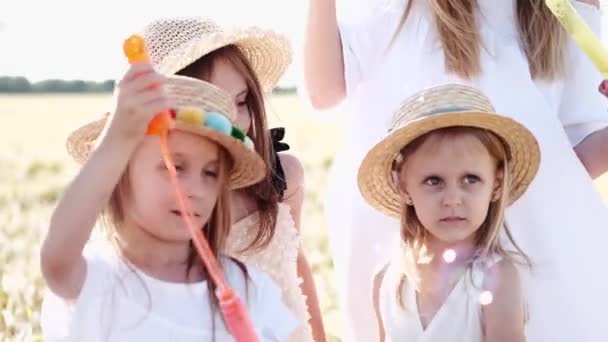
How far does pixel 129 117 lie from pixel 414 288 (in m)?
1.11

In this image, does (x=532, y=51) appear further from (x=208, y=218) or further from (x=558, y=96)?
(x=208, y=218)

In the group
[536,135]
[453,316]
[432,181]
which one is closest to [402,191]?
[432,181]

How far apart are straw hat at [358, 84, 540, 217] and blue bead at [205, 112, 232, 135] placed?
622 millimetres

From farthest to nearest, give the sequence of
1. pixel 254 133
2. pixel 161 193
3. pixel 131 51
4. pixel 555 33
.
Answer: pixel 555 33 < pixel 254 133 < pixel 161 193 < pixel 131 51

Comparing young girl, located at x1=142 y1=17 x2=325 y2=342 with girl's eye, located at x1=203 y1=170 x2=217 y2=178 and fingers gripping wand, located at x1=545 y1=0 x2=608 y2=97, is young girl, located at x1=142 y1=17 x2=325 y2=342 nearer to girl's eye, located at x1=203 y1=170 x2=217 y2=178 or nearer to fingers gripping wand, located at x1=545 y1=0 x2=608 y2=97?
girl's eye, located at x1=203 y1=170 x2=217 y2=178

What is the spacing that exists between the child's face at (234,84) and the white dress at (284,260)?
395mm

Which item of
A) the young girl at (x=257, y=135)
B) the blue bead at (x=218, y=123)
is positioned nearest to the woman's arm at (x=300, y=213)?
the young girl at (x=257, y=135)

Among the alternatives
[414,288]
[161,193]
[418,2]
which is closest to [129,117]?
[161,193]

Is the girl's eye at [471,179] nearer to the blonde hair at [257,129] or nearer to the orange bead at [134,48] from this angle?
the blonde hair at [257,129]

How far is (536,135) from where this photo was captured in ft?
12.0

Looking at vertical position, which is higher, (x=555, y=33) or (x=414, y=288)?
(x=555, y=33)

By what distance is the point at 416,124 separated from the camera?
3.23 meters

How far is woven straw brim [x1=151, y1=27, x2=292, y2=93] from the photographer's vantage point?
324 cm

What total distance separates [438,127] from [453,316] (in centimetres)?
46
